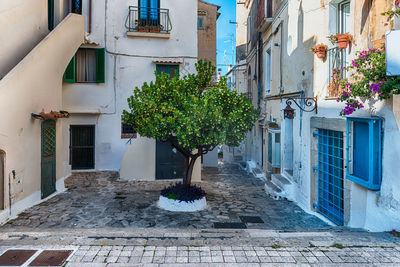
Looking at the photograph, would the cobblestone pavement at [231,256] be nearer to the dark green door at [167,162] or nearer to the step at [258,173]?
the dark green door at [167,162]

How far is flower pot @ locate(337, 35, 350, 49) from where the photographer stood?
7.58 m

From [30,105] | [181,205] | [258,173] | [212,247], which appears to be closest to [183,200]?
[181,205]

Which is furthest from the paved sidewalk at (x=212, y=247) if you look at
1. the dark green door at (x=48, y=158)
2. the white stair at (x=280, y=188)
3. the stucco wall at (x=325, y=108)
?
the white stair at (x=280, y=188)

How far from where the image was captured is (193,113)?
8.40 metres

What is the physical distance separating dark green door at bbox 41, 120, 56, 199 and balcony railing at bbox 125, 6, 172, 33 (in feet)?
21.9

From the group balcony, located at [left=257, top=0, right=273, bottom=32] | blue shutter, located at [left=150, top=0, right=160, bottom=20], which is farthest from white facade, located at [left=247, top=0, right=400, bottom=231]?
blue shutter, located at [left=150, top=0, right=160, bottom=20]

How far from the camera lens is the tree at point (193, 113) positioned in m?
8.41

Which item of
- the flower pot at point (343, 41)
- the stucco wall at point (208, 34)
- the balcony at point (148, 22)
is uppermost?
the stucco wall at point (208, 34)

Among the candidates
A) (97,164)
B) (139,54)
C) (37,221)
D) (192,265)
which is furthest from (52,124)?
(192,265)

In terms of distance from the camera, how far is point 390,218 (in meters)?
5.95

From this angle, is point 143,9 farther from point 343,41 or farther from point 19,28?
point 343,41

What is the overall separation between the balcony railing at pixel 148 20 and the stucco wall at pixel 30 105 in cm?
382

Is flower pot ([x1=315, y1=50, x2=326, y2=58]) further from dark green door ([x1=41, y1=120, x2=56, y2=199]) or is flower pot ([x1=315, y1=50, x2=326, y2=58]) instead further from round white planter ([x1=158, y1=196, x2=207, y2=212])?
dark green door ([x1=41, y1=120, x2=56, y2=199])

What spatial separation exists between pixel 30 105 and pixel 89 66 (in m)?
6.30
